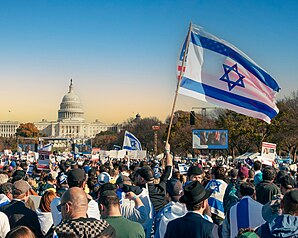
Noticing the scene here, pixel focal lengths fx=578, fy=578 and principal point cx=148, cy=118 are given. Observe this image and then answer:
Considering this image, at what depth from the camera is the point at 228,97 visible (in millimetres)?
11844

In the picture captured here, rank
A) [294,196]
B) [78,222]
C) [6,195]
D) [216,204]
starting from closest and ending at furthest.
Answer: [78,222]
[294,196]
[6,195]
[216,204]

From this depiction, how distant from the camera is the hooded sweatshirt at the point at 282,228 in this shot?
4.91 meters

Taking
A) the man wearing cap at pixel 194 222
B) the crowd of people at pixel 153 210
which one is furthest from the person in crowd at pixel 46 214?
the man wearing cap at pixel 194 222

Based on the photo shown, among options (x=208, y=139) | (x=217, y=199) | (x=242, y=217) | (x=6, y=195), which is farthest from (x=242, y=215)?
(x=208, y=139)

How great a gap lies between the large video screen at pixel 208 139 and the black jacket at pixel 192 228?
20556mm

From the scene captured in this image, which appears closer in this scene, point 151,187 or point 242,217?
point 242,217

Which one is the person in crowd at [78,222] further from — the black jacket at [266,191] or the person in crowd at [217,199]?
the black jacket at [266,191]

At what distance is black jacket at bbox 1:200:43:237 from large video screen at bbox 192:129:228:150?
19.4 m

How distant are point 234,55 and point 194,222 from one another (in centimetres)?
723

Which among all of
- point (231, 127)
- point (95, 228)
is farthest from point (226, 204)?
point (231, 127)

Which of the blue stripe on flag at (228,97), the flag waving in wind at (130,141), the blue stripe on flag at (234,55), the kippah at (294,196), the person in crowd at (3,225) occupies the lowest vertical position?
the person in crowd at (3,225)

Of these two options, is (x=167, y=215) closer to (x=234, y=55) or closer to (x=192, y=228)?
(x=192, y=228)

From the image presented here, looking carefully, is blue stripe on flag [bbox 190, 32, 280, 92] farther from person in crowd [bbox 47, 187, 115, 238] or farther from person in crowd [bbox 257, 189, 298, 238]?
person in crowd [bbox 47, 187, 115, 238]

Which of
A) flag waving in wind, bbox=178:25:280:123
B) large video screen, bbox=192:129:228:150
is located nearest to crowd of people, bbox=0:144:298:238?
flag waving in wind, bbox=178:25:280:123
